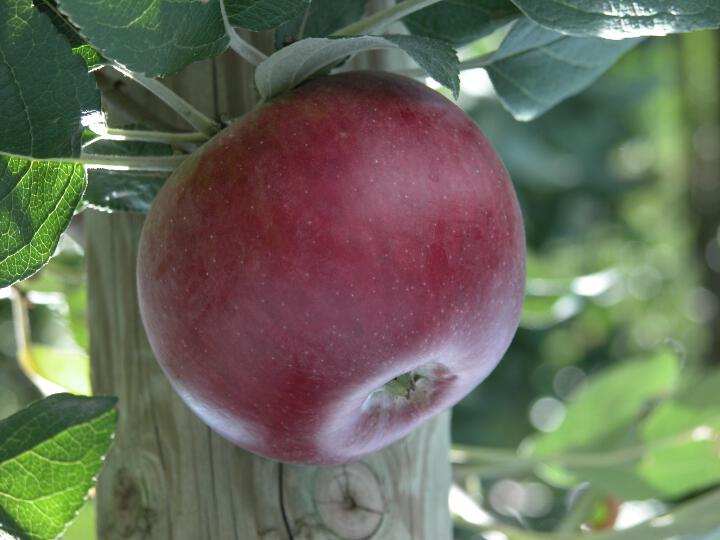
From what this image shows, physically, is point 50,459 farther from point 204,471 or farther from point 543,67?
point 543,67

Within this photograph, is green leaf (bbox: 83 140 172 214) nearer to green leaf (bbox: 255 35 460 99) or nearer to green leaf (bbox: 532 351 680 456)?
green leaf (bbox: 255 35 460 99)

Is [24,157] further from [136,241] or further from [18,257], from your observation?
[136,241]

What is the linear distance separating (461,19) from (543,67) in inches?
2.9

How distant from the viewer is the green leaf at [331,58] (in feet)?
1.40

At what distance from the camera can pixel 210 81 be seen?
0.57 meters

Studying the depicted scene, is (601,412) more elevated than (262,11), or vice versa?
(262,11)

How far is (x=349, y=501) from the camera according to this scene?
1.87 ft

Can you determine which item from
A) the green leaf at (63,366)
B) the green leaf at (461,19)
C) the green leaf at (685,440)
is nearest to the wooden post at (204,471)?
the green leaf at (461,19)

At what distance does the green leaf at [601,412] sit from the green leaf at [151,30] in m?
0.63

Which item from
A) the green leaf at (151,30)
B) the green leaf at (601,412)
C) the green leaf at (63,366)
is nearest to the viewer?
the green leaf at (151,30)

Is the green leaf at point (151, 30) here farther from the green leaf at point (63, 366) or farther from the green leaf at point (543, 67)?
the green leaf at point (63, 366)

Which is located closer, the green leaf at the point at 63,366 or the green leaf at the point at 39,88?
the green leaf at the point at 39,88

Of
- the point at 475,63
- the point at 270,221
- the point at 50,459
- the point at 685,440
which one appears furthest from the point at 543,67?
the point at 685,440

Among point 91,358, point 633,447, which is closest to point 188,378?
point 91,358
